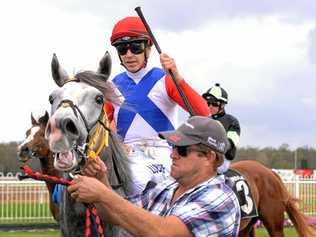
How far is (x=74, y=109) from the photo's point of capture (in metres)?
3.57

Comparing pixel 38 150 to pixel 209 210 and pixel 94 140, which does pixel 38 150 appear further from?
pixel 209 210

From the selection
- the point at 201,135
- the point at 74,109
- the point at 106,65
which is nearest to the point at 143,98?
Result: the point at 106,65

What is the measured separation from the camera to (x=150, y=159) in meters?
4.50

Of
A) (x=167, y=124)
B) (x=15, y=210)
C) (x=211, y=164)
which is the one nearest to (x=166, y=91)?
(x=167, y=124)

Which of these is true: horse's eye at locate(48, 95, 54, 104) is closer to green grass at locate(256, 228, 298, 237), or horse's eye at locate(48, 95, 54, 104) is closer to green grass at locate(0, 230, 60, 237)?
green grass at locate(0, 230, 60, 237)

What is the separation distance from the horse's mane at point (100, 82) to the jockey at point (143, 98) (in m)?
0.46

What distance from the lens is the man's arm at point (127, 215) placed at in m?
2.99

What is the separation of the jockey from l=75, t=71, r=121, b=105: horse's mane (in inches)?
18.2

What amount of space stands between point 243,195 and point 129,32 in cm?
473

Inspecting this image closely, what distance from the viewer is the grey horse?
343 centimetres

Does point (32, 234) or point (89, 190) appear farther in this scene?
point (32, 234)

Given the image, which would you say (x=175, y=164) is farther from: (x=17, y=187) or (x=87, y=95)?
(x=17, y=187)

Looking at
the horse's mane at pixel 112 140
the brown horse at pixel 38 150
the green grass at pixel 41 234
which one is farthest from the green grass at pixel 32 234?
the horse's mane at pixel 112 140

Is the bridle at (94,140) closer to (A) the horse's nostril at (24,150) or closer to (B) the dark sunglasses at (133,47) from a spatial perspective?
(B) the dark sunglasses at (133,47)
